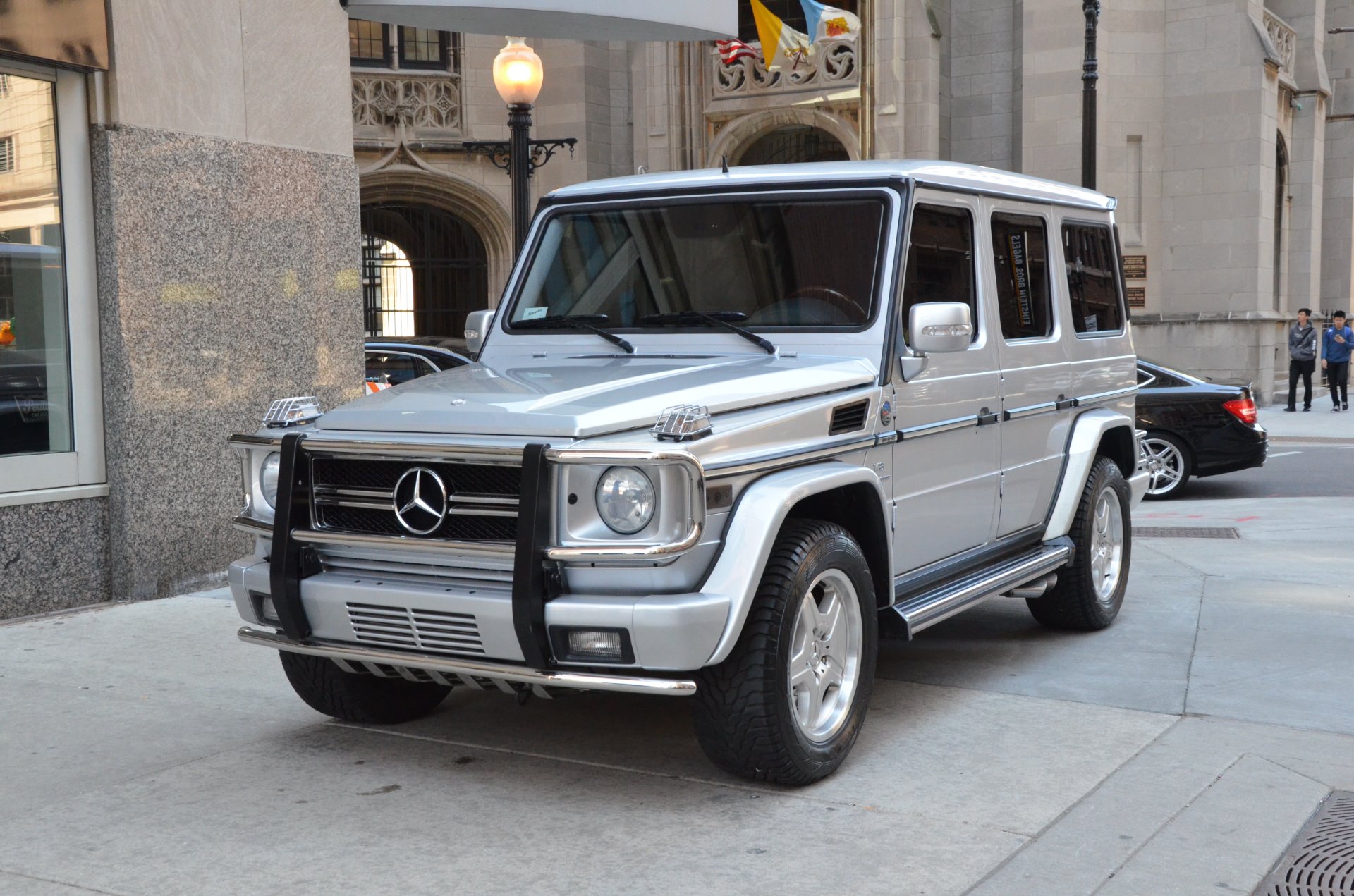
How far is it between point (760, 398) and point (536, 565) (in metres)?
0.96

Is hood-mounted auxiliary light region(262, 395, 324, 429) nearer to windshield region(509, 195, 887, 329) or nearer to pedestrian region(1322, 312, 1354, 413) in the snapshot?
windshield region(509, 195, 887, 329)

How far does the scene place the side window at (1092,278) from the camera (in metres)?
7.02

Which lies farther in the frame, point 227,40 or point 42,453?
point 227,40

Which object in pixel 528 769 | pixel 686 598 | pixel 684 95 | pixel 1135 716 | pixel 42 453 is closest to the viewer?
pixel 686 598

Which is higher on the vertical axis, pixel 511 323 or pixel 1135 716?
pixel 511 323

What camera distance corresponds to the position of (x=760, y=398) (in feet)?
15.2

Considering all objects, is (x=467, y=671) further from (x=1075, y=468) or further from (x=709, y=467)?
(x=1075, y=468)

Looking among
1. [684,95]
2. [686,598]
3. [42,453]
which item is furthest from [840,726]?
[684,95]

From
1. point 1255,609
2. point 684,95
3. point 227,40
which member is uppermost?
point 684,95

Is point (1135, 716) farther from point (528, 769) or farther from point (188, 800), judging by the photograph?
point (188, 800)

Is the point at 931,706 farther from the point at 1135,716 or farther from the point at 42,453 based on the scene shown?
the point at 42,453

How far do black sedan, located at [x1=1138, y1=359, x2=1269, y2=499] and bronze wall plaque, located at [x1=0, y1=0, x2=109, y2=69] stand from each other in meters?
9.64

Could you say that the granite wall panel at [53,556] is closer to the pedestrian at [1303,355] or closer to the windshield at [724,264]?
the windshield at [724,264]

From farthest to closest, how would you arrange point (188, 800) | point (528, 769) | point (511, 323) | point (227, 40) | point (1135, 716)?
point (227, 40) < point (511, 323) < point (1135, 716) < point (528, 769) < point (188, 800)
